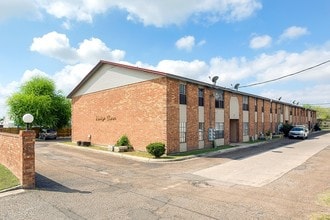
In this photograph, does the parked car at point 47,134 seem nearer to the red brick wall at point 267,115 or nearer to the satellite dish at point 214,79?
the satellite dish at point 214,79

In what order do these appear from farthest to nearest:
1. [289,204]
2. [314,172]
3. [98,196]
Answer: [314,172]
[98,196]
[289,204]

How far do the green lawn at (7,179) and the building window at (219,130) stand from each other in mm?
17305

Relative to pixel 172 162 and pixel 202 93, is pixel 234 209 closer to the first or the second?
pixel 172 162

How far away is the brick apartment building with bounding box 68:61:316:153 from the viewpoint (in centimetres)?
1970

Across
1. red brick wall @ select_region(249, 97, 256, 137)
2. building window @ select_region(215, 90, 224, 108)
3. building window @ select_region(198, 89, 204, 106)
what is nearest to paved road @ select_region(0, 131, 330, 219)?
building window @ select_region(198, 89, 204, 106)

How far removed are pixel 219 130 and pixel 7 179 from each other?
18543mm

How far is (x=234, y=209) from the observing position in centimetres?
780

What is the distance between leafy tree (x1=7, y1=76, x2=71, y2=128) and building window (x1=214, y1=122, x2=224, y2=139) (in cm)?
2738

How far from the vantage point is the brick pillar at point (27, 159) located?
9.87m

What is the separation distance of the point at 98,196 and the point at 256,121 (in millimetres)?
28819

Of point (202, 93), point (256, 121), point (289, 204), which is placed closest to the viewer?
point (289, 204)

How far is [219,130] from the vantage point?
25.4 meters

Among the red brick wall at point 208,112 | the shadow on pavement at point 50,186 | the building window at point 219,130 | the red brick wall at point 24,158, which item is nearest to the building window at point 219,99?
the red brick wall at point 208,112

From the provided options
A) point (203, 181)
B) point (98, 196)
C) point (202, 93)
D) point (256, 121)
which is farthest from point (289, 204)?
point (256, 121)
